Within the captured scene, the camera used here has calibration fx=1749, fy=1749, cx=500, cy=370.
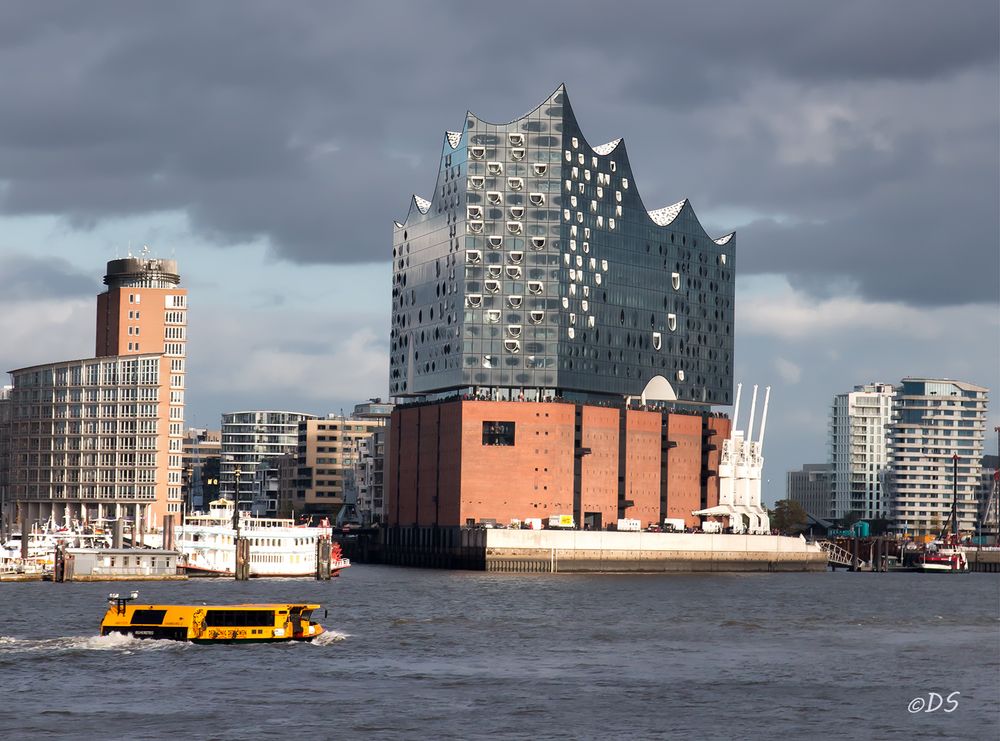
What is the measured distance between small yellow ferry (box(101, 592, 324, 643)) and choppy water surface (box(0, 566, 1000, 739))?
47.9 inches

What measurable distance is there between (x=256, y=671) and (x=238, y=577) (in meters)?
94.9

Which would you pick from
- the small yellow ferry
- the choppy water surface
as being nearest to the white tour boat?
the choppy water surface

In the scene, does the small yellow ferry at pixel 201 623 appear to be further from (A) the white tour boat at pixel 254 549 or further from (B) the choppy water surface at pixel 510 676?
(A) the white tour boat at pixel 254 549

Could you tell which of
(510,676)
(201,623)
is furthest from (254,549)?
(510,676)

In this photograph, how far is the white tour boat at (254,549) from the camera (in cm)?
18275

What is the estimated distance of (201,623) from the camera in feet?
323

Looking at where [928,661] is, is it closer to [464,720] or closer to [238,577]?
[464,720]

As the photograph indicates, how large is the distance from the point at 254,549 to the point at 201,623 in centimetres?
8869

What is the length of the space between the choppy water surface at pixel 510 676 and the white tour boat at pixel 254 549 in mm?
39555

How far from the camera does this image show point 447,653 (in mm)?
98625

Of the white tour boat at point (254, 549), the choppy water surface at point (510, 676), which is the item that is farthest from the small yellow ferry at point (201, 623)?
the white tour boat at point (254, 549)

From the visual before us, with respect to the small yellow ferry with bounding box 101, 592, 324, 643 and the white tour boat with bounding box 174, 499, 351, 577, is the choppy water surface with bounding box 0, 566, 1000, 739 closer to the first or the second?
the small yellow ferry with bounding box 101, 592, 324, 643

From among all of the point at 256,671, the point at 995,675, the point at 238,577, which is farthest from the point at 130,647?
the point at 238,577

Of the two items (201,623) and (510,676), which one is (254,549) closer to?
(201,623)
